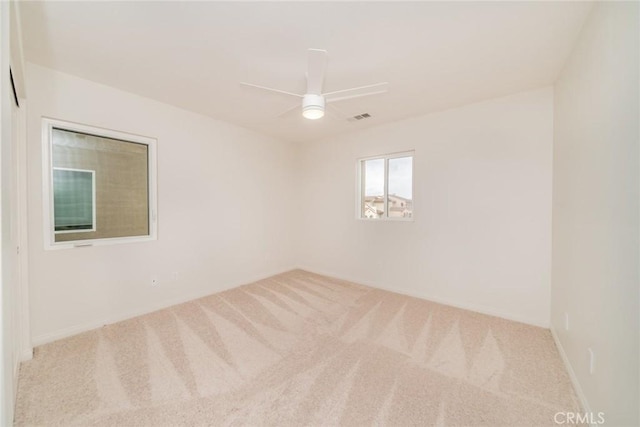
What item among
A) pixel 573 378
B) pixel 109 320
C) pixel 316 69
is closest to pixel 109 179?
pixel 109 320

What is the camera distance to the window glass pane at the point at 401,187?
147 inches

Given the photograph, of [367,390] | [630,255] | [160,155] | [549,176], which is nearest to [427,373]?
[367,390]

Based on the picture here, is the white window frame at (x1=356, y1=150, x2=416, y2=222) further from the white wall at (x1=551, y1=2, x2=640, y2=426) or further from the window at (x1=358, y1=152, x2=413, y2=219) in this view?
the white wall at (x1=551, y1=2, x2=640, y2=426)

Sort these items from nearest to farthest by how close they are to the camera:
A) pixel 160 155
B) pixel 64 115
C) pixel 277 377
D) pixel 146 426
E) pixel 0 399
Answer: pixel 0 399, pixel 146 426, pixel 277 377, pixel 64 115, pixel 160 155

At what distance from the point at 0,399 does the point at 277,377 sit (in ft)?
4.68

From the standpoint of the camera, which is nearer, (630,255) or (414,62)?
(630,255)

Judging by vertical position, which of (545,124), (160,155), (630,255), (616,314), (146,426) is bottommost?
(146,426)

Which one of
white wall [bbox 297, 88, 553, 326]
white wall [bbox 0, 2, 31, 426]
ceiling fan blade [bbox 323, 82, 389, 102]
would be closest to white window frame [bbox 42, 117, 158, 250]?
white wall [bbox 0, 2, 31, 426]

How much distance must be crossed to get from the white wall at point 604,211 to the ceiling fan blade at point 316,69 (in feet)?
5.12

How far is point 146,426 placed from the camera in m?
1.49

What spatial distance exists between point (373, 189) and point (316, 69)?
2644mm

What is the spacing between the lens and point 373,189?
4.21 m

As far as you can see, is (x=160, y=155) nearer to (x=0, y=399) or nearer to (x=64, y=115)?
(x=64, y=115)

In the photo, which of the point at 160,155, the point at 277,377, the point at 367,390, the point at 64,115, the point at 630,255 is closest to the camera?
the point at 630,255
